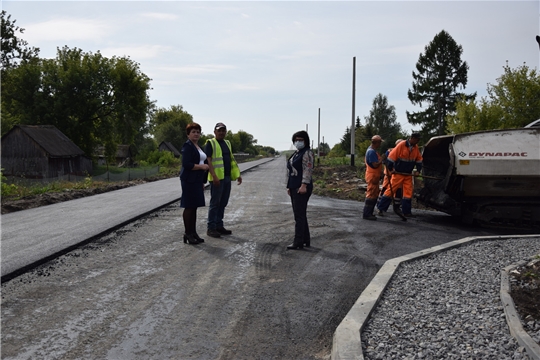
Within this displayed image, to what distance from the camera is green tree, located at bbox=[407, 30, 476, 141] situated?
170 feet

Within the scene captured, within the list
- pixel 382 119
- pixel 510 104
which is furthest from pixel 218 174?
pixel 382 119

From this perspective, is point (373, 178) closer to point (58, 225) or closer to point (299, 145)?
point (299, 145)

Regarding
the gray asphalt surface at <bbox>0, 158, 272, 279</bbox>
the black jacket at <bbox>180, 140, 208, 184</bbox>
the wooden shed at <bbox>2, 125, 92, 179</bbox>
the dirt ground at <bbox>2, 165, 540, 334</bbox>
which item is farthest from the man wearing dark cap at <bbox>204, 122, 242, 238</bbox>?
the wooden shed at <bbox>2, 125, 92, 179</bbox>

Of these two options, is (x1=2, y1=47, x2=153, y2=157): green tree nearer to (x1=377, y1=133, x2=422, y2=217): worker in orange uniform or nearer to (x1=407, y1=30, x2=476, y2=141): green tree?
(x1=407, y1=30, x2=476, y2=141): green tree

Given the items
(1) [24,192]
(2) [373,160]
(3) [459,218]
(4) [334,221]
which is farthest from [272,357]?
(1) [24,192]

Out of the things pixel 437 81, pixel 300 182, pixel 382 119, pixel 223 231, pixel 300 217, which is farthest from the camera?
pixel 382 119

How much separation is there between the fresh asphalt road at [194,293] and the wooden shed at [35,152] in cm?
4067

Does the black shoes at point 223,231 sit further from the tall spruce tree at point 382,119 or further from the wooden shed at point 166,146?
the wooden shed at point 166,146

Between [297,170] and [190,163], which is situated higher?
[190,163]

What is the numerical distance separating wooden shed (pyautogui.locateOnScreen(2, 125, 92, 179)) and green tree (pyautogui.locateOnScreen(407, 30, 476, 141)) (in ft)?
119

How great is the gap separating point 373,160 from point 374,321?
6.58 meters

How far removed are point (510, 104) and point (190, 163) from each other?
106ft

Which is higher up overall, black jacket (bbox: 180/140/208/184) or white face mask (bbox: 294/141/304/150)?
white face mask (bbox: 294/141/304/150)

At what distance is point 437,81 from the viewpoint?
52250 millimetres
